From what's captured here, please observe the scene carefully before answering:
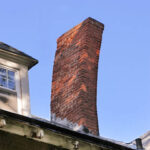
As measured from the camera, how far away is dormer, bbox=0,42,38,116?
9.80m

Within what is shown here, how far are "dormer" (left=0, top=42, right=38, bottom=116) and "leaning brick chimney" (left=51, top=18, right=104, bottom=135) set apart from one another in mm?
1372

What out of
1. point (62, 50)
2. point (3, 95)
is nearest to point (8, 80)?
point (3, 95)

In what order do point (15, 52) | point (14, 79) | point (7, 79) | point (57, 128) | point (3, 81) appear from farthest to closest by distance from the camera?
point (15, 52) < point (14, 79) < point (7, 79) < point (3, 81) < point (57, 128)

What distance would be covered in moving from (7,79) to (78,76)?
215cm

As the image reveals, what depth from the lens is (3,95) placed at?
9742 mm

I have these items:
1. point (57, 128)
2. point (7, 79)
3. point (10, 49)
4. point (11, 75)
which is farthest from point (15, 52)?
point (57, 128)

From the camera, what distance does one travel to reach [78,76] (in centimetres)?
1166

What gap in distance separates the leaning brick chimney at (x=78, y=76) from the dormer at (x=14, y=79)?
1372mm

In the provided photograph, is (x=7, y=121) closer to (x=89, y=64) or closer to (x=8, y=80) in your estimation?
(x=8, y=80)

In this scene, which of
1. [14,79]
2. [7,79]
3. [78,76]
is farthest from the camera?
[78,76]

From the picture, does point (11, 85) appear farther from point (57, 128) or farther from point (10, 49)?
point (57, 128)

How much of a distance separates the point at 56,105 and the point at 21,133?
12.0ft

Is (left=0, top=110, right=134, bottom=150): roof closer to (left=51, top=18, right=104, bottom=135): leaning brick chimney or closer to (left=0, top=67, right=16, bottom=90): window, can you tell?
(left=0, top=67, right=16, bottom=90): window

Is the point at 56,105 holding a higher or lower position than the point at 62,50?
lower
